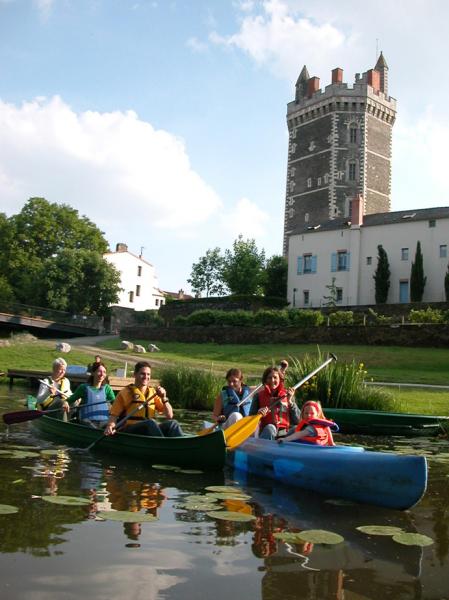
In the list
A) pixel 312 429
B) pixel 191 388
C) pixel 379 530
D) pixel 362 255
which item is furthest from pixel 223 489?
pixel 362 255

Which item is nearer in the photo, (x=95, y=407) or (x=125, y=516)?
(x=125, y=516)

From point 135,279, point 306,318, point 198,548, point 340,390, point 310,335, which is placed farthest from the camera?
point 135,279

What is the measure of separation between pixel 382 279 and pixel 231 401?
141 feet

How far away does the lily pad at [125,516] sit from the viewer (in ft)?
20.4

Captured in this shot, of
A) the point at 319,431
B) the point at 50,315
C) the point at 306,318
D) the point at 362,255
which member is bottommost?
the point at 319,431

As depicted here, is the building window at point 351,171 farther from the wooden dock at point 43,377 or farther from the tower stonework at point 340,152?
the wooden dock at point 43,377

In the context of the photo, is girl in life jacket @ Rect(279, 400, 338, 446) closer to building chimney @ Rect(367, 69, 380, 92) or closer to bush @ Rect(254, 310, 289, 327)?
bush @ Rect(254, 310, 289, 327)

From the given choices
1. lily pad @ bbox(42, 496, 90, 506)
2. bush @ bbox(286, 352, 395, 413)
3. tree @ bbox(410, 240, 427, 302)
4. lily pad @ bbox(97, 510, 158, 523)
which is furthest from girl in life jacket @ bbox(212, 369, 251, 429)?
tree @ bbox(410, 240, 427, 302)

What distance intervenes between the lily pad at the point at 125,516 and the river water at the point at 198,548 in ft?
0.17

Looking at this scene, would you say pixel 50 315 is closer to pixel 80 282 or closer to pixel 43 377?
pixel 80 282

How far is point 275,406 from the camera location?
9797mm

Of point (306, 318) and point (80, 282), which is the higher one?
point (80, 282)

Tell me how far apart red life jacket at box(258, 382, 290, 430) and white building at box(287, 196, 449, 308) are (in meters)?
41.2

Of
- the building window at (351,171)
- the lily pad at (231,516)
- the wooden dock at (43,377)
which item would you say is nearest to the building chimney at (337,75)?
the building window at (351,171)
